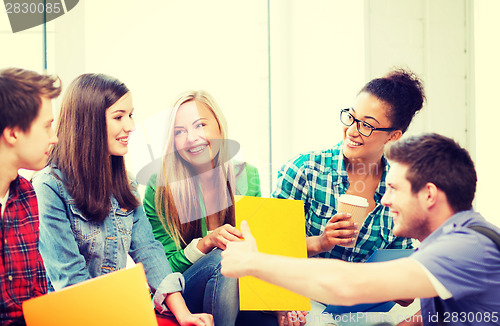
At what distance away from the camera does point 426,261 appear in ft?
3.94

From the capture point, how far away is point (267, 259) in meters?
1.25

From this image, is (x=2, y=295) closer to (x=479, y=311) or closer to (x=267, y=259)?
(x=267, y=259)

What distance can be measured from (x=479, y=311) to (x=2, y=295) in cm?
117

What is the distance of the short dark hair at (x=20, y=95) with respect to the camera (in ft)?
4.45

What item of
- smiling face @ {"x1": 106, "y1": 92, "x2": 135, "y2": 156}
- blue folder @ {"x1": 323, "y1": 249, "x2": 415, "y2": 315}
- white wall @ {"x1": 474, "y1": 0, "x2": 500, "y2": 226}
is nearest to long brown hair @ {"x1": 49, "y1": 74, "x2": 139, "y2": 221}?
smiling face @ {"x1": 106, "y1": 92, "x2": 135, "y2": 156}

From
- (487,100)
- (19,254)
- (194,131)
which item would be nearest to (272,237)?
(194,131)

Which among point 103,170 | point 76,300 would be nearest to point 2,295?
point 76,300

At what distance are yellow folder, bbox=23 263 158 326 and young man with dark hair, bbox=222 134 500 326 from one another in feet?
0.88

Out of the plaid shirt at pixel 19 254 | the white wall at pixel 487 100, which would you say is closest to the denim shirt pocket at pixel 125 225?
the plaid shirt at pixel 19 254

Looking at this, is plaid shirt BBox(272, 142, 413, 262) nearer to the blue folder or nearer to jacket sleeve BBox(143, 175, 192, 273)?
the blue folder

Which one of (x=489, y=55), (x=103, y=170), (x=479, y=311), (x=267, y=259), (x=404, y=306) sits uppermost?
(x=489, y=55)

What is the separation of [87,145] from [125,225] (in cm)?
29

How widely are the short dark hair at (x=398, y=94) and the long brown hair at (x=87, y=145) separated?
3.10ft

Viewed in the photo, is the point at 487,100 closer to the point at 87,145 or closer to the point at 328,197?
the point at 328,197
